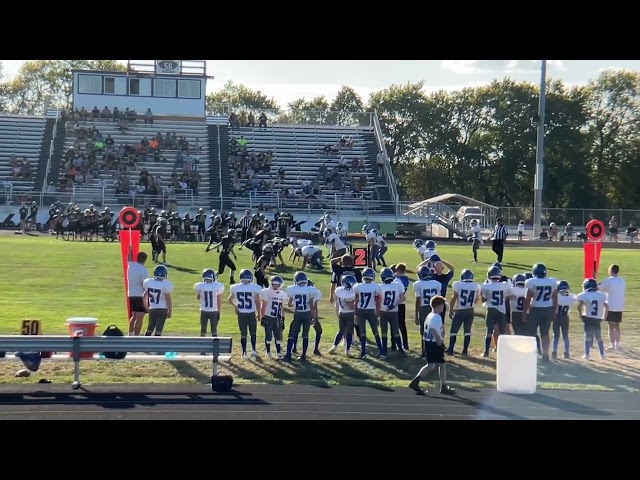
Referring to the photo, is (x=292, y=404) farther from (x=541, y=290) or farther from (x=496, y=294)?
(x=541, y=290)

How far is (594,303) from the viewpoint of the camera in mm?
13953

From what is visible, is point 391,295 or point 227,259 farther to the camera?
point 227,259

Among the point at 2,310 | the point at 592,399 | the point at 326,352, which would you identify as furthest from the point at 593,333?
the point at 2,310

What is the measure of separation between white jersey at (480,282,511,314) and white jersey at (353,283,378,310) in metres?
1.90

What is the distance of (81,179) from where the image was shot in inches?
1708

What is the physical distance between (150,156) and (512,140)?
31.1 metres

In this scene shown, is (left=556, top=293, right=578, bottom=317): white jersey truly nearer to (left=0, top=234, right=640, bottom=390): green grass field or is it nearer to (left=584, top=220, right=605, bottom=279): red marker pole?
(left=0, top=234, right=640, bottom=390): green grass field

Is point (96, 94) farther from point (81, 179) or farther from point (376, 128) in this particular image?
point (376, 128)

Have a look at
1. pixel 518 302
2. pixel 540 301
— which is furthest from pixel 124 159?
pixel 540 301

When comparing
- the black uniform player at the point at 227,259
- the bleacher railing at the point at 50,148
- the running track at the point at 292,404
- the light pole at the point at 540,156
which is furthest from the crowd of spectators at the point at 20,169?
the running track at the point at 292,404

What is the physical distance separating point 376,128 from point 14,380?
40.9 meters

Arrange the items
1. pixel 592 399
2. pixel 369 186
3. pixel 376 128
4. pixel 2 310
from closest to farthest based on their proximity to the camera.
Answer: pixel 592 399 < pixel 2 310 < pixel 369 186 < pixel 376 128

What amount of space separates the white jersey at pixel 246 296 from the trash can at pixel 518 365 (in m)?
4.11

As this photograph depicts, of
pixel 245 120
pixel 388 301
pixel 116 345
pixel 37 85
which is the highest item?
pixel 37 85
